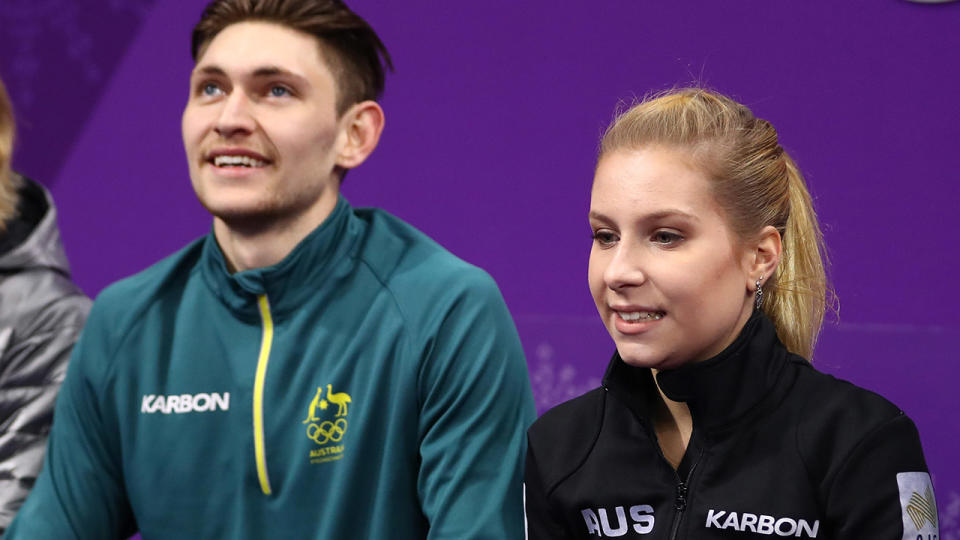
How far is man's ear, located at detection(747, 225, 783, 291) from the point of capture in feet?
4.62

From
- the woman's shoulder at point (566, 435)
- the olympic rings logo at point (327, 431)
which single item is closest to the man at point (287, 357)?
the olympic rings logo at point (327, 431)

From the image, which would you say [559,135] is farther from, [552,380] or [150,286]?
[150,286]

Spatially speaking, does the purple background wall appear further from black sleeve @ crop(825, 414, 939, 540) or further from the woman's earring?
black sleeve @ crop(825, 414, 939, 540)

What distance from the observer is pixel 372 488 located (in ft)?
5.54

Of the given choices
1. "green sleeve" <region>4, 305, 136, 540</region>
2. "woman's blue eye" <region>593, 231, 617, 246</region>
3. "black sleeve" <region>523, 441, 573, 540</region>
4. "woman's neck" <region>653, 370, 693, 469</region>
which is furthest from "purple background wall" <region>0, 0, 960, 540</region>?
"green sleeve" <region>4, 305, 136, 540</region>

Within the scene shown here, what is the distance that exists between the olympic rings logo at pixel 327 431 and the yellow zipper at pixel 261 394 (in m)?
0.08

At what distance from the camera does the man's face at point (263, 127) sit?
1.76m

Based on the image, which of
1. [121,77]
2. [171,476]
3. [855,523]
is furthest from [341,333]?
[121,77]

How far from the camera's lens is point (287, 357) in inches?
68.7

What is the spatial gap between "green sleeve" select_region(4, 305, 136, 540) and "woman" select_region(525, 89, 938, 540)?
719 millimetres

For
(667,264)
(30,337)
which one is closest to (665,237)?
(667,264)

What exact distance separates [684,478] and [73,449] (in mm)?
926

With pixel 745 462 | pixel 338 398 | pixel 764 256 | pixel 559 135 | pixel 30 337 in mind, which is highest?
pixel 559 135

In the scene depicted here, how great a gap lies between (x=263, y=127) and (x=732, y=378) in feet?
2.57
